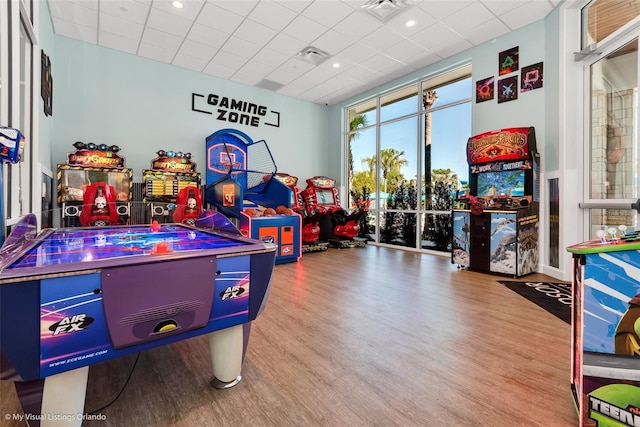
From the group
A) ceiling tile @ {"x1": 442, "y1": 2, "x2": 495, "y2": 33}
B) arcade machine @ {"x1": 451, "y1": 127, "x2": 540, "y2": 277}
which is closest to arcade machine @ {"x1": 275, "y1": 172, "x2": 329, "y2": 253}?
arcade machine @ {"x1": 451, "y1": 127, "x2": 540, "y2": 277}

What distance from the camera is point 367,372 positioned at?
174 centimetres

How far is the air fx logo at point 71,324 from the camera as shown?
1017mm

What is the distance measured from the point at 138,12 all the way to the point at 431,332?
16.9ft

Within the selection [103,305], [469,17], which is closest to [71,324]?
[103,305]

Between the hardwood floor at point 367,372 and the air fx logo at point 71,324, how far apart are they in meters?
0.59

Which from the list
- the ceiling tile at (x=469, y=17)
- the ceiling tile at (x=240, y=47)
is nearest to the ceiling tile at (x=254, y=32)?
the ceiling tile at (x=240, y=47)

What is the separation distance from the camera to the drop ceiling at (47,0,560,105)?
388 cm

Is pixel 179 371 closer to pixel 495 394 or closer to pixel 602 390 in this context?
pixel 495 394

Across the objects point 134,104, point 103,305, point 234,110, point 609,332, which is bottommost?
point 609,332

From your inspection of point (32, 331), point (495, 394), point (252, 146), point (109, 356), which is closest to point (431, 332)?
point (495, 394)

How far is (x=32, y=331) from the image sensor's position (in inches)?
38.0

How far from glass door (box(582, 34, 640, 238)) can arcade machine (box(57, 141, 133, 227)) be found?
6.01 metres

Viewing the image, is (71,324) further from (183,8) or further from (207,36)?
(207,36)

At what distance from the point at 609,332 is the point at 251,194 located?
16.5 feet
